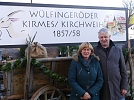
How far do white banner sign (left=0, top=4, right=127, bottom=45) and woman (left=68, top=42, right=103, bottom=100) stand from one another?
77 cm

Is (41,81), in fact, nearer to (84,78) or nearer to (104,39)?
(84,78)

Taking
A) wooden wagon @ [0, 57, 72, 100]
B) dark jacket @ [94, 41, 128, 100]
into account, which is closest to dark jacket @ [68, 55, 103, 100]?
dark jacket @ [94, 41, 128, 100]

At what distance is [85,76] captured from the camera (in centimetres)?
296

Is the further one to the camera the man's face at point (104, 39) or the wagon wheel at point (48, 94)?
the wagon wheel at point (48, 94)

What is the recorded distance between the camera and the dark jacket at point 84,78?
296 centimetres

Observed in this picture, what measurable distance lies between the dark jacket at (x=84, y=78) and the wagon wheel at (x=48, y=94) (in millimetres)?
621

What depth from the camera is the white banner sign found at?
11.1 ft

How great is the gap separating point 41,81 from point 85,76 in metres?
0.93

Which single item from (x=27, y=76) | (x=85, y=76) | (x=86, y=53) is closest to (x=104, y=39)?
(x=86, y=53)

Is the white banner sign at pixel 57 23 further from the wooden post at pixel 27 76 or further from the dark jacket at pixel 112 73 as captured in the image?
the dark jacket at pixel 112 73

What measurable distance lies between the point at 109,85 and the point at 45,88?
1020 mm

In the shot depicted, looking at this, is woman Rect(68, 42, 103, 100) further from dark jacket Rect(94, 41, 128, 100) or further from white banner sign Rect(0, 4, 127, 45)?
white banner sign Rect(0, 4, 127, 45)

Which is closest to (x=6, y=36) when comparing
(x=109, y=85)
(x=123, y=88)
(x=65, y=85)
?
(x=65, y=85)

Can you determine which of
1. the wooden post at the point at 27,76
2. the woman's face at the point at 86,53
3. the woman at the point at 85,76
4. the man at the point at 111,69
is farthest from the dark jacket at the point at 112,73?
the wooden post at the point at 27,76
